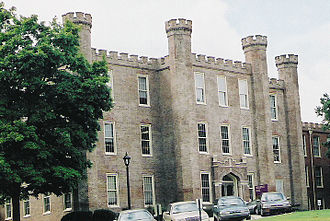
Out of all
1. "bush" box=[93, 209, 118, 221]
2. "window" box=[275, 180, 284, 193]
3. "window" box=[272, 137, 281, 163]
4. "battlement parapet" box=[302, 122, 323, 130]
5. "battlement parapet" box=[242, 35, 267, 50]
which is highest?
"battlement parapet" box=[242, 35, 267, 50]

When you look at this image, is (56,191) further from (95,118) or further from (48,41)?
(48,41)

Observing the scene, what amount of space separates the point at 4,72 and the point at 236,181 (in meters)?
23.8

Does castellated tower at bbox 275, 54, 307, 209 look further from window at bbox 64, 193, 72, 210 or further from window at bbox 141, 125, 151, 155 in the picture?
window at bbox 64, 193, 72, 210

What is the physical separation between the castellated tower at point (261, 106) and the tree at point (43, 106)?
2035 centimetres

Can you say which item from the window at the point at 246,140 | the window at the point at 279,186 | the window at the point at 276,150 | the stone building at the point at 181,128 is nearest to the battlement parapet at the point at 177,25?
the stone building at the point at 181,128

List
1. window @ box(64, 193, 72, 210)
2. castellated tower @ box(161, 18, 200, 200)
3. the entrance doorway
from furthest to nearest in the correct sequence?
the entrance doorway
castellated tower @ box(161, 18, 200, 200)
window @ box(64, 193, 72, 210)

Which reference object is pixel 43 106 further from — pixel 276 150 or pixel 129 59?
pixel 276 150

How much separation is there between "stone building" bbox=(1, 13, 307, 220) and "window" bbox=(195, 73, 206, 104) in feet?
0.25

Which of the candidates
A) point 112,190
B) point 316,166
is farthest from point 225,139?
point 316,166

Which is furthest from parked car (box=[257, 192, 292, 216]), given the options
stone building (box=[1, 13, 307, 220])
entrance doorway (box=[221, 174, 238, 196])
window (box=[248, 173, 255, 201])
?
window (box=[248, 173, 255, 201])

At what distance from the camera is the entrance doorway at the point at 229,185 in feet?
168

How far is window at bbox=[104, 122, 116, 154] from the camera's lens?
46719mm

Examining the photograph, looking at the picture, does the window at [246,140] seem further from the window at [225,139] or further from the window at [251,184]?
the window at [225,139]

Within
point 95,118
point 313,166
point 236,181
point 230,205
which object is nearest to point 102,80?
point 95,118
